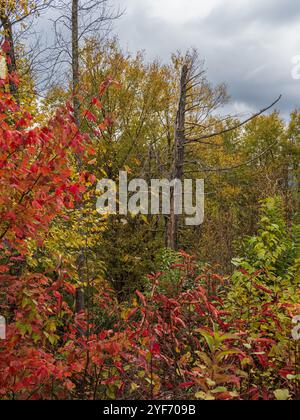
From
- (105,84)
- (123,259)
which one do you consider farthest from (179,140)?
(105,84)

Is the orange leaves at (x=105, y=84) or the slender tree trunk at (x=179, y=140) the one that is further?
the slender tree trunk at (x=179, y=140)

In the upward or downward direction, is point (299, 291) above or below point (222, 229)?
below

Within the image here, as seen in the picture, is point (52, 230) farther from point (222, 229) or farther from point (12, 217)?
point (222, 229)

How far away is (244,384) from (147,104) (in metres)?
16.0

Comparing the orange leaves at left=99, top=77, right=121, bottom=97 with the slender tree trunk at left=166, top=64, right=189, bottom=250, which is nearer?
the orange leaves at left=99, top=77, right=121, bottom=97

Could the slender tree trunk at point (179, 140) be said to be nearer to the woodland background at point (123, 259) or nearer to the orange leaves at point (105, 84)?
the woodland background at point (123, 259)

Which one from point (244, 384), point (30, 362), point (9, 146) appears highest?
point (9, 146)

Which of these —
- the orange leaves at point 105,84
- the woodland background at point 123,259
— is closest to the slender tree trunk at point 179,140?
the woodland background at point 123,259

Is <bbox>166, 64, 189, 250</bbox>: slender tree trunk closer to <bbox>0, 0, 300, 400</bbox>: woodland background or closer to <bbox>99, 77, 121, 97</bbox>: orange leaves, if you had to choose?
<bbox>0, 0, 300, 400</bbox>: woodland background

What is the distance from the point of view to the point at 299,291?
190 inches

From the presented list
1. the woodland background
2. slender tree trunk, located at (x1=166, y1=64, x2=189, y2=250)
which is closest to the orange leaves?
the woodland background

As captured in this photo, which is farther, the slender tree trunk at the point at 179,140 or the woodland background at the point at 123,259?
the slender tree trunk at the point at 179,140
